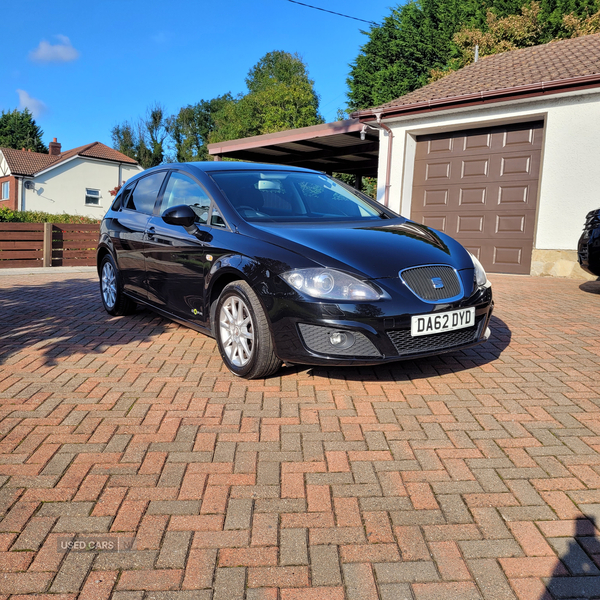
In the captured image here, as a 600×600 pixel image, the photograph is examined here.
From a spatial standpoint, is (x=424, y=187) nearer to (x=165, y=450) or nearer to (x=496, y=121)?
(x=496, y=121)

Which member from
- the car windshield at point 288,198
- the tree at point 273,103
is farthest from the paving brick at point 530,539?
the tree at point 273,103

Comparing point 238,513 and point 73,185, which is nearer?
point 238,513

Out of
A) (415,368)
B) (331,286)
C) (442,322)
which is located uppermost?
(331,286)

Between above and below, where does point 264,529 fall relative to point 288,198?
below

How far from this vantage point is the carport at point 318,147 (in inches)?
565

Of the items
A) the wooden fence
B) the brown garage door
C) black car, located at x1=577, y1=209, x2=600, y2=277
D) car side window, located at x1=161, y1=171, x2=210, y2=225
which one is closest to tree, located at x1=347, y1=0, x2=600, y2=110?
the brown garage door

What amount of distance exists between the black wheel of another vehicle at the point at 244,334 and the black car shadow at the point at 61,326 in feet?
4.50

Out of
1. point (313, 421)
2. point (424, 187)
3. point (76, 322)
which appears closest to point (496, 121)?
point (424, 187)

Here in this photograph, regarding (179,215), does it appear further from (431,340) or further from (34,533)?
(34,533)

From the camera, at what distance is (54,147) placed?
46.5 m

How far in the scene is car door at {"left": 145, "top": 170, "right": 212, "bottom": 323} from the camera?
4.61 m

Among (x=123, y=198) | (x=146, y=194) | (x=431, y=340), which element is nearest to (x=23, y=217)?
(x=123, y=198)

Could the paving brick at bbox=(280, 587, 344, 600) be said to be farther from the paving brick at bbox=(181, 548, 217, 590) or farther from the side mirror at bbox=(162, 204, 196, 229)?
the side mirror at bbox=(162, 204, 196, 229)

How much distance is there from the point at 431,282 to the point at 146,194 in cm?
323
